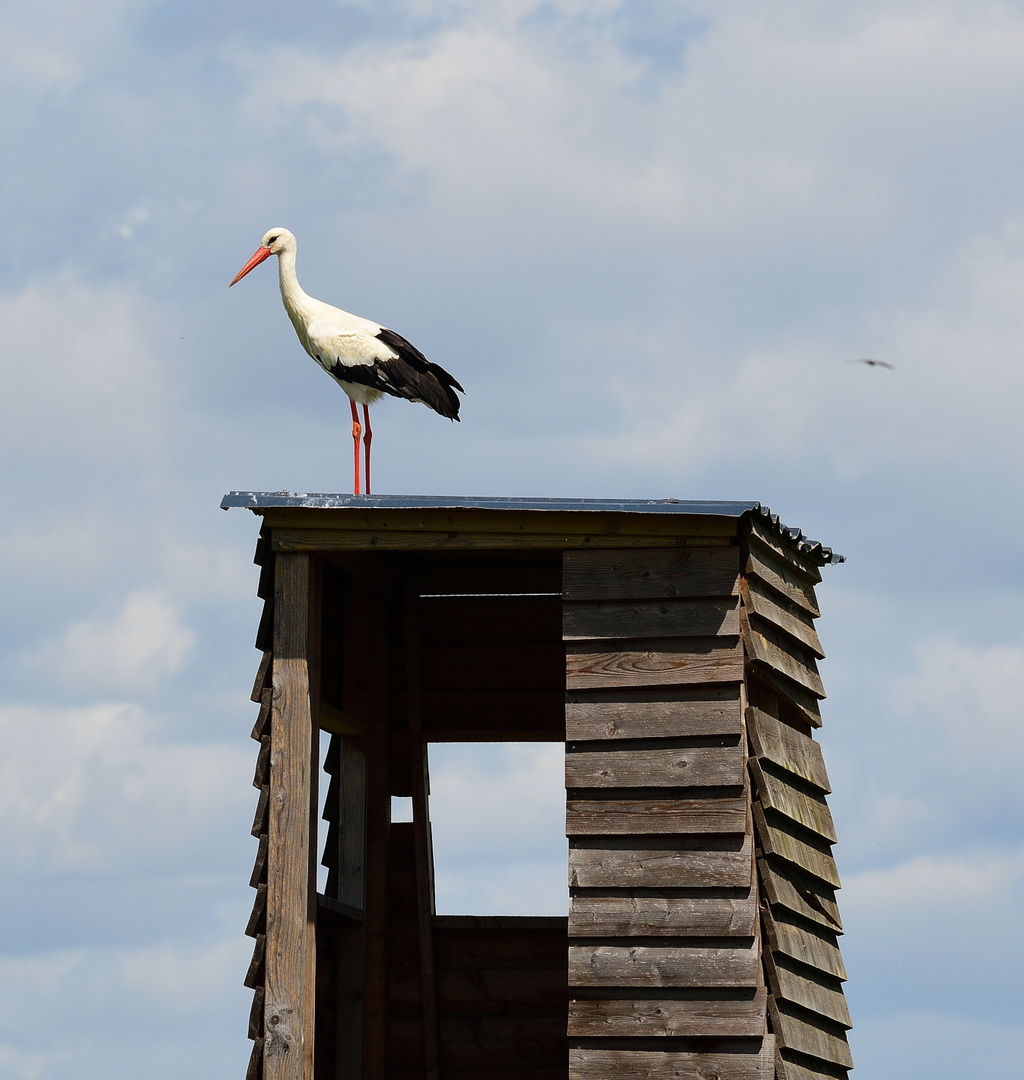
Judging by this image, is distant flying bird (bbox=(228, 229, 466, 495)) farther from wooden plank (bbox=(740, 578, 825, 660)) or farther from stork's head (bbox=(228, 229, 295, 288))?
wooden plank (bbox=(740, 578, 825, 660))

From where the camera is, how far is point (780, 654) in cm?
899

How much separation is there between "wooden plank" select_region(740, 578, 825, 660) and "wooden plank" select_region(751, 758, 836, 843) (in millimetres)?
776

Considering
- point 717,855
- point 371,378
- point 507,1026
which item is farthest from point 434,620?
point 717,855

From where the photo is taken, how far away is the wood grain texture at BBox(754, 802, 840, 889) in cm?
820

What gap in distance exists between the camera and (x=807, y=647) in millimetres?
9523

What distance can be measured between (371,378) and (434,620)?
1763 mm

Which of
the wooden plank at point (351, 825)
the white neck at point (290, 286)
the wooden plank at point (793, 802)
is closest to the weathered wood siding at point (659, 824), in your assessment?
the wooden plank at point (793, 802)

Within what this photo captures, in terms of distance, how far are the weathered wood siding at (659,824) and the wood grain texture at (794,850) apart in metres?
0.22

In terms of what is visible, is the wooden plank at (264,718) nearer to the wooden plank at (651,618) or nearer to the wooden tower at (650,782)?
the wooden tower at (650,782)

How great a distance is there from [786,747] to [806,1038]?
1495mm

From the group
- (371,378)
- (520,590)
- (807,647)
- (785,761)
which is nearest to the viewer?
(785,761)

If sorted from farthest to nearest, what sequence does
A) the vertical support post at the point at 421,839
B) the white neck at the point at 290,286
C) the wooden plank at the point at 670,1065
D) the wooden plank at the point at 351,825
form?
the white neck at the point at 290,286 → the vertical support post at the point at 421,839 → the wooden plank at the point at 351,825 → the wooden plank at the point at 670,1065

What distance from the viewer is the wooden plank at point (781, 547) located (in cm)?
838

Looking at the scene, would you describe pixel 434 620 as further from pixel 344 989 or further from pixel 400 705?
pixel 344 989
